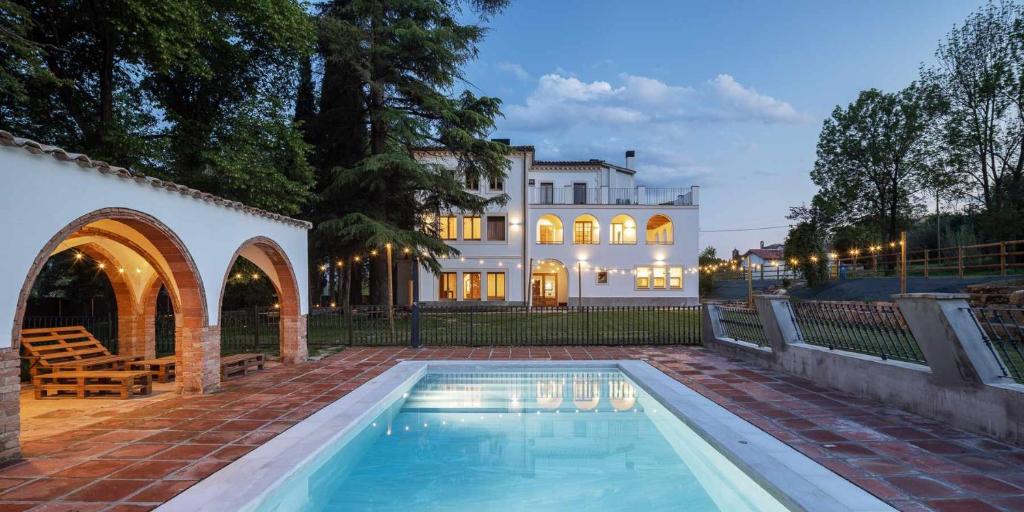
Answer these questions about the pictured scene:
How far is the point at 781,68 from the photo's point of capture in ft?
85.8

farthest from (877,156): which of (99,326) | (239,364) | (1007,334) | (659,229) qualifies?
(99,326)

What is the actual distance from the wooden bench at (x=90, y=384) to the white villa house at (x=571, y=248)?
19.3m

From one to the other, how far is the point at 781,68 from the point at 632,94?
23.4 meters

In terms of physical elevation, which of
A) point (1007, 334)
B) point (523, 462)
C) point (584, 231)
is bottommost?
point (523, 462)

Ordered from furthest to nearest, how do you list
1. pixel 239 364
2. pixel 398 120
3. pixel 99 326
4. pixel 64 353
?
pixel 398 120 → pixel 99 326 → pixel 239 364 → pixel 64 353

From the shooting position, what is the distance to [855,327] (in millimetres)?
6945

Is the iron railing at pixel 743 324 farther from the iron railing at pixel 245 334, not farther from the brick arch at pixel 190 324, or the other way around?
the iron railing at pixel 245 334

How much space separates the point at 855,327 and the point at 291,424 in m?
7.39

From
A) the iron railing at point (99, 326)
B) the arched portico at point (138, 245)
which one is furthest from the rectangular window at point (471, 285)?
the arched portico at point (138, 245)

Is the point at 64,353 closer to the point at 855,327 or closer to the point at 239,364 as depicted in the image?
the point at 239,364

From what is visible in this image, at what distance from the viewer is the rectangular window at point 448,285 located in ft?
90.0

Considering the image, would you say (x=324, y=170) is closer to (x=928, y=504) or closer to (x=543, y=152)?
(x=928, y=504)

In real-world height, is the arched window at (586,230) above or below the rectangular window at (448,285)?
above

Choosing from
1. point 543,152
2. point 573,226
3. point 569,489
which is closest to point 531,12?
point 573,226
